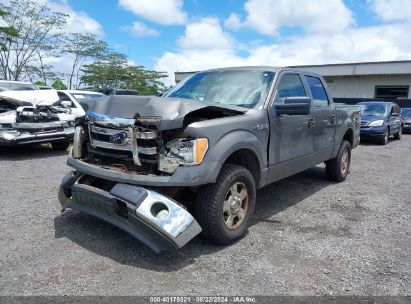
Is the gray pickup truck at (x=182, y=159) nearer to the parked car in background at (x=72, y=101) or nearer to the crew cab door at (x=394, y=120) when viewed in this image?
the parked car in background at (x=72, y=101)

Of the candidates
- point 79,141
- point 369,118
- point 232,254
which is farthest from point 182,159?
point 369,118

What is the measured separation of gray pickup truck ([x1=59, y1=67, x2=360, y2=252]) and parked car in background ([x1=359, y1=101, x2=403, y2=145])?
9964mm

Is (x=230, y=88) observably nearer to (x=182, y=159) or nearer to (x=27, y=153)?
(x=182, y=159)

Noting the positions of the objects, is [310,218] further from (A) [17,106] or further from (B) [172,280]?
(A) [17,106]

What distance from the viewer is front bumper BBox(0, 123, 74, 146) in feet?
25.3

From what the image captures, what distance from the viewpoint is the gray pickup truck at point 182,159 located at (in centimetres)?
319

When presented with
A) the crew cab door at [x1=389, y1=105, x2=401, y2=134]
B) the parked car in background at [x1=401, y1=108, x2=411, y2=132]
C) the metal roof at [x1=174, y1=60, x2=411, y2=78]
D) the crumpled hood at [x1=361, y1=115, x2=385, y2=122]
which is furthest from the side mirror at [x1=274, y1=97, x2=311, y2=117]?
the metal roof at [x1=174, y1=60, x2=411, y2=78]

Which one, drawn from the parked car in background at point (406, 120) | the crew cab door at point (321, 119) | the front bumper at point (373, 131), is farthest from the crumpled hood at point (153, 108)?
the parked car in background at point (406, 120)

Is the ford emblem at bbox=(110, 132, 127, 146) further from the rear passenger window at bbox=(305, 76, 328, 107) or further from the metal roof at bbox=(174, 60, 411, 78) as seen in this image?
the metal roof at bbox=(174, 60, 411, 78)

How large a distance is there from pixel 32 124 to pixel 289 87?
5.83 meters

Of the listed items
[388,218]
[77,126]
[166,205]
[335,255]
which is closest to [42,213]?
[77,126]

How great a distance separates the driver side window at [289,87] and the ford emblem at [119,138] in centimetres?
190

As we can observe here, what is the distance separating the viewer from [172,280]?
2979 mm

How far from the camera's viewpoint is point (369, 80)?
26875 mm
